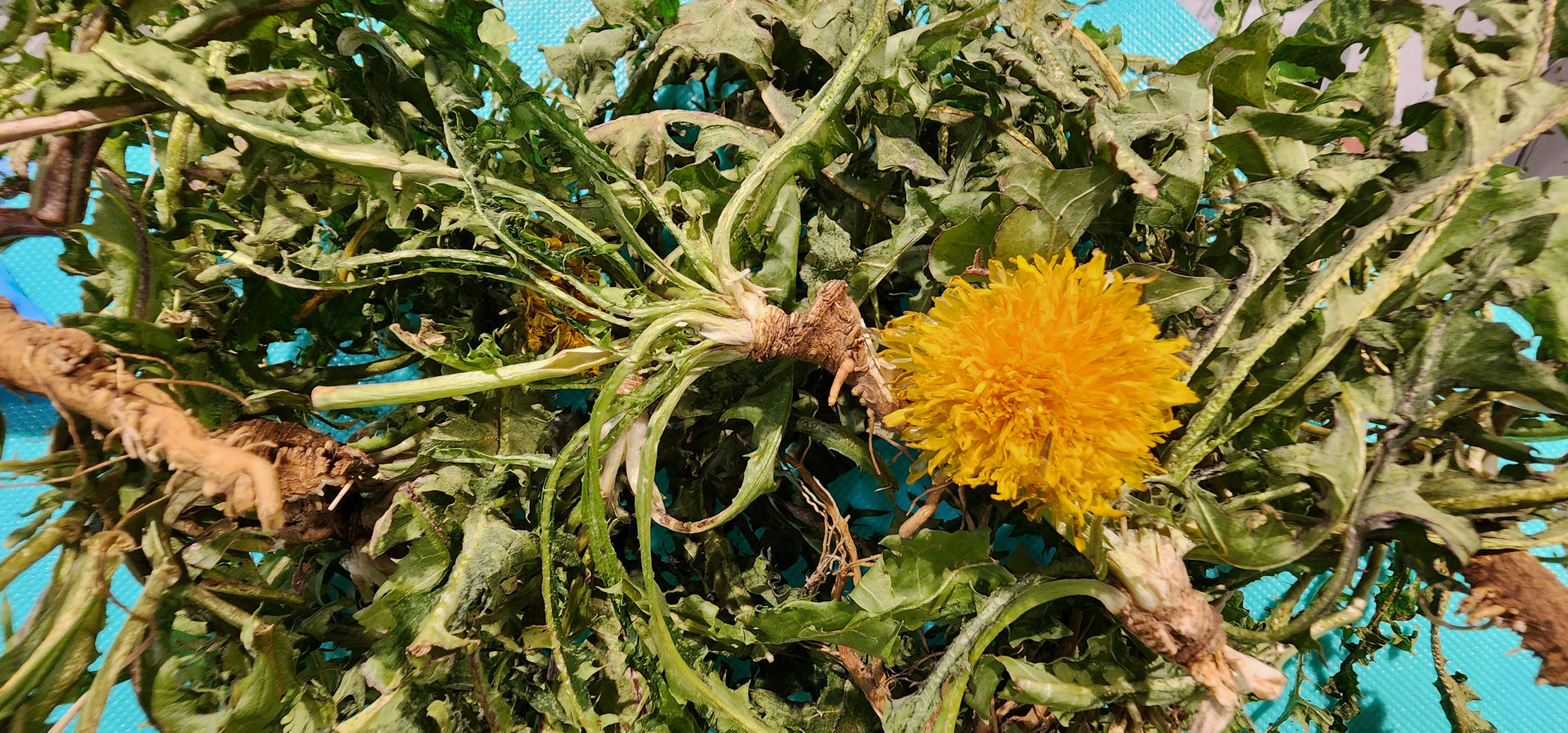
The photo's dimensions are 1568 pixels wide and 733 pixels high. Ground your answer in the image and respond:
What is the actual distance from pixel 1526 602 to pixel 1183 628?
9.9 inches

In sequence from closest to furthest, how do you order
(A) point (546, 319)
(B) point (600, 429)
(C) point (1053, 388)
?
(C) point (1053, 388) < (B) point (600, 429) < (A) point (546, 319)

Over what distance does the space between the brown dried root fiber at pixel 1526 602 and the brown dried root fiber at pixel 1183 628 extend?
0.17 meters

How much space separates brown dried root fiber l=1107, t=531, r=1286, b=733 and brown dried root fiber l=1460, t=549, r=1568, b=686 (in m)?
0.17

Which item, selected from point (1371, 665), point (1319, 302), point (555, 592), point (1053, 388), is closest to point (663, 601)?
point (555, 592)

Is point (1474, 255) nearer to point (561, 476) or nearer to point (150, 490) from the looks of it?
point (561, 476)

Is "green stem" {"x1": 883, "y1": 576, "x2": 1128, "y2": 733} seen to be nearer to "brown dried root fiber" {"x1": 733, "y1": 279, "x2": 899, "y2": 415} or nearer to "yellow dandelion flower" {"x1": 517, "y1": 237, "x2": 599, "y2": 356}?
"brown dried root fiber" {"x1": 733, "y1": 279, "x2": 899, "y2": 415}

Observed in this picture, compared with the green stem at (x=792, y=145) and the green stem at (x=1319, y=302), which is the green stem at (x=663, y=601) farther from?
the green stem at (x=1319, y=302)

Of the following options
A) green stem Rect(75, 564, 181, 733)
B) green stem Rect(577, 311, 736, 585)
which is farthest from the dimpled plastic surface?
green stem Rect(75, 564, 181, 733)

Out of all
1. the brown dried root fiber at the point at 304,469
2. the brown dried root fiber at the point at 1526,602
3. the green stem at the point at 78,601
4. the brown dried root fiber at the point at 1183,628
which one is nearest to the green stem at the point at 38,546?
the green stem at the point at 78,601

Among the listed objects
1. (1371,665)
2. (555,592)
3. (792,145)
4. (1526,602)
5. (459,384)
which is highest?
(792,145)

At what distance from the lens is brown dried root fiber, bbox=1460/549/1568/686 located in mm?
582

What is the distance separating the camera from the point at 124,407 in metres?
0.60

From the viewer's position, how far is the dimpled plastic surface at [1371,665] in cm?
102

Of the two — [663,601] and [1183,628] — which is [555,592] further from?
[1183,628]
